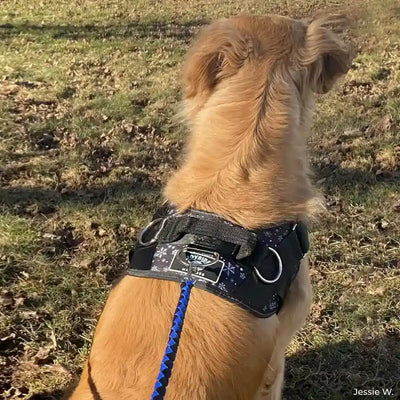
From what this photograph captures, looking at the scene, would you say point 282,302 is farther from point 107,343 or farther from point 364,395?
point 364,395

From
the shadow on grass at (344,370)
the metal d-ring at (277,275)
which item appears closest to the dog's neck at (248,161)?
the metal d-ring at (277,275)

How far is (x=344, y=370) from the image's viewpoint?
3643mm

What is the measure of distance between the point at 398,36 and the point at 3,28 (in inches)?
281

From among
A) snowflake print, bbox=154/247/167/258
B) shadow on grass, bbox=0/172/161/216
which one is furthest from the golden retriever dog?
shadow on grass, bbox=0/172/161/216

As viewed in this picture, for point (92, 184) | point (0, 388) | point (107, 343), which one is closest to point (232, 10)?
point (92, 184)

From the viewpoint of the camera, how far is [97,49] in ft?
30.1

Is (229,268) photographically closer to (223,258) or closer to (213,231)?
(223,258)

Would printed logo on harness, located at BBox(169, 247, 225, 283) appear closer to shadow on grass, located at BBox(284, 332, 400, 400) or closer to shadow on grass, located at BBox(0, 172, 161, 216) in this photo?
shadow on grass, located at BBox(284, 332, 400, 400)

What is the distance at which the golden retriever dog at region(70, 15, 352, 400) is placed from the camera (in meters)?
2.11

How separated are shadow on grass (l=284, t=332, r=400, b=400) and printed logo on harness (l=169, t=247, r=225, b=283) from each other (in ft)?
5.45

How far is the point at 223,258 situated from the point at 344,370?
1.79 meters

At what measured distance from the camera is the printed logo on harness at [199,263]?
225cm

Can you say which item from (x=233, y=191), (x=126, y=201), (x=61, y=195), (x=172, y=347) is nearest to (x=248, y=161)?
(x=233, y=191)

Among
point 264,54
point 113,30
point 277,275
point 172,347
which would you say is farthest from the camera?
point 113,30
